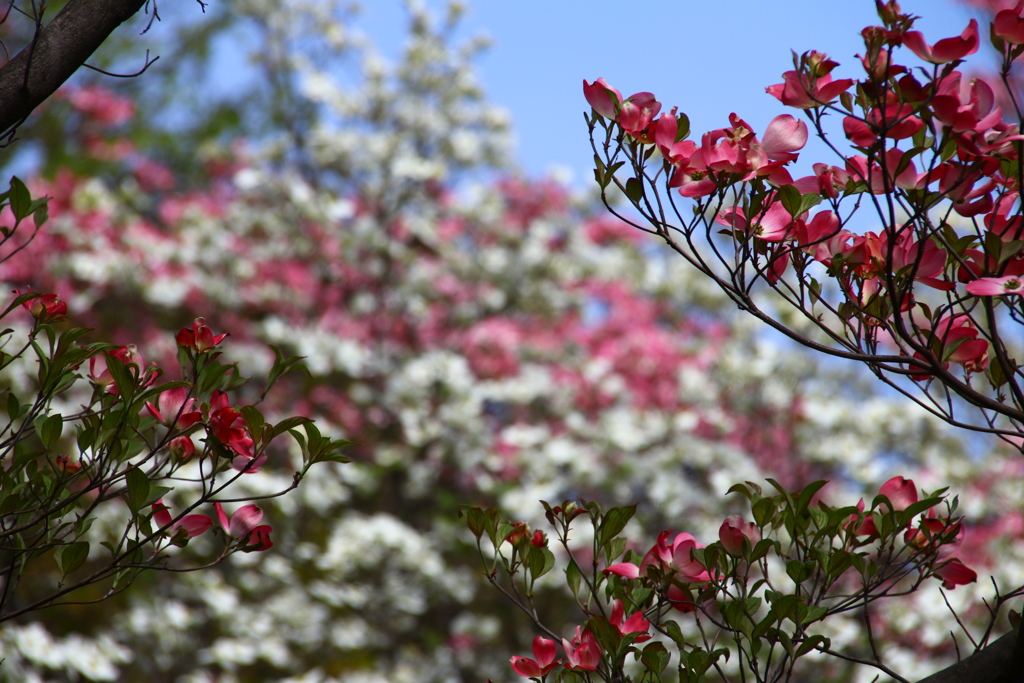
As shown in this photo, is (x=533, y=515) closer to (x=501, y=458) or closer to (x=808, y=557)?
(x=501, y=458)

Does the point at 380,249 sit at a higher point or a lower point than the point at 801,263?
higher

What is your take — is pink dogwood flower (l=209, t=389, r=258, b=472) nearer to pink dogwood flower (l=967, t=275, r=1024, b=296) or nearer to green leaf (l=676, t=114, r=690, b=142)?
green leaf (l=676, t=114, r=690, b=142)

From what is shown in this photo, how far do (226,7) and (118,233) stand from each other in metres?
4.71

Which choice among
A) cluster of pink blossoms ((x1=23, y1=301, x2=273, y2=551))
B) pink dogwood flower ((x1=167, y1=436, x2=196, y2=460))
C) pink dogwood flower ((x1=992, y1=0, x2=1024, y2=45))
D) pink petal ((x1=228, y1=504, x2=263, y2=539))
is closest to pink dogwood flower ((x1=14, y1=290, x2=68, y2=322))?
cluster of pink blossoms ((x1=23, y1=301, x2=273, y2=551))

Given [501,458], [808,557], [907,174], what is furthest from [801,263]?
[501,458]

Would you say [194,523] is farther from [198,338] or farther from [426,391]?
[426,391]

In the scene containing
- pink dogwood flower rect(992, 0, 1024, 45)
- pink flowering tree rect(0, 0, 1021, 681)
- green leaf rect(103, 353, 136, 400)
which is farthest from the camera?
pink flowering tree rect(0, 0, 1021, 681)

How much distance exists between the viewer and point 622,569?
0.99 metres

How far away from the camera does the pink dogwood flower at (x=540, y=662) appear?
3.05 feet

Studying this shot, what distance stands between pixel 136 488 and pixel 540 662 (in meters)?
0.50

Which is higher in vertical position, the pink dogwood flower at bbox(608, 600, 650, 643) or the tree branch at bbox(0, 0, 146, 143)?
the tree branch at bbox(0, 0, 146, 143)

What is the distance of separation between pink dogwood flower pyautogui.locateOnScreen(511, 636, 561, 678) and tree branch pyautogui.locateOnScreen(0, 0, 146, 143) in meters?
0.80

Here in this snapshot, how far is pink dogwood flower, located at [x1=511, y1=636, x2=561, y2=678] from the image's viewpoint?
3.05 ft

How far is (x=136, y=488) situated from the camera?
0.86m
